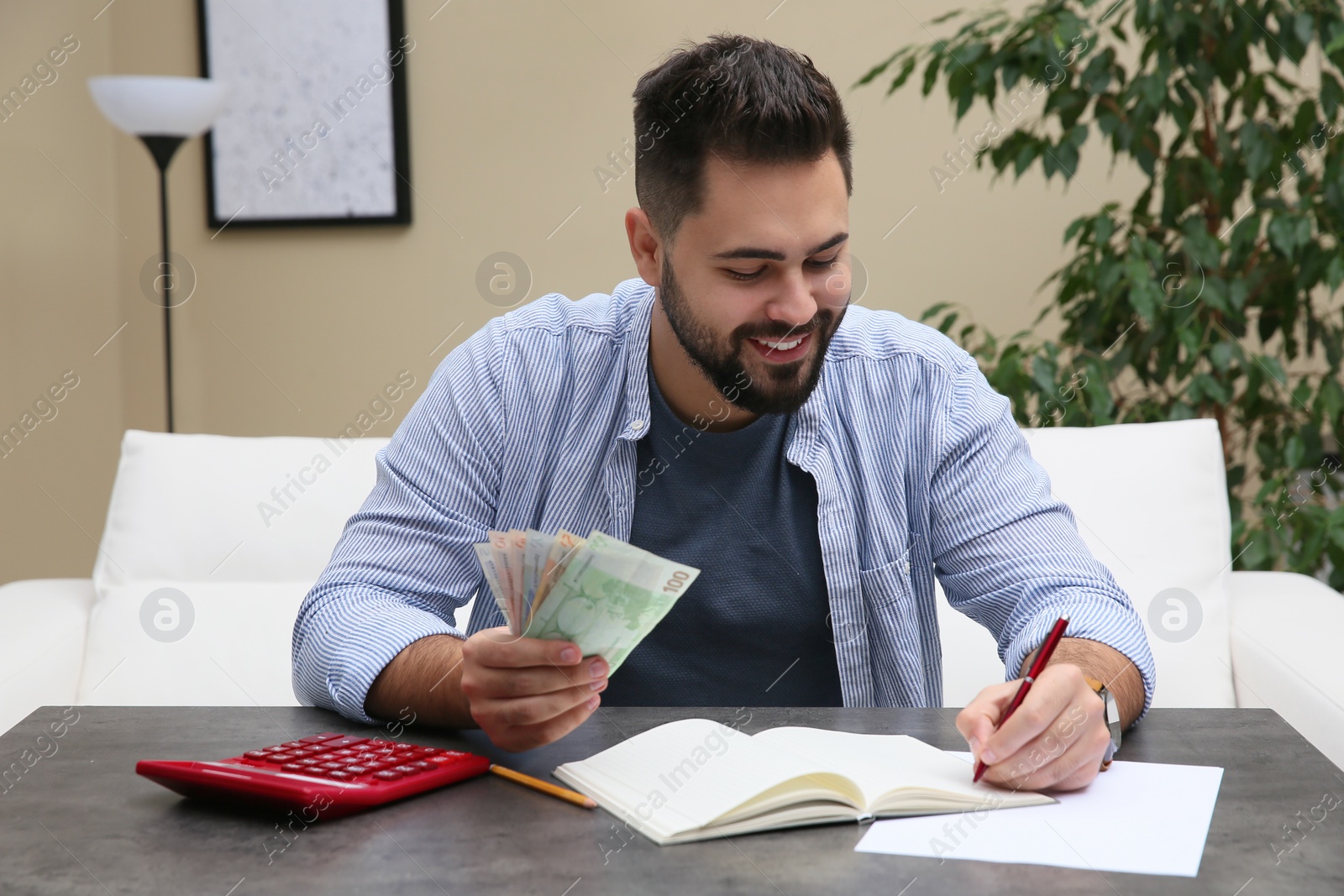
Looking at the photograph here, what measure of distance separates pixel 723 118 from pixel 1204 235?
134 centimetres

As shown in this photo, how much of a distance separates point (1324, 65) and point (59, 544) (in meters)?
3.43

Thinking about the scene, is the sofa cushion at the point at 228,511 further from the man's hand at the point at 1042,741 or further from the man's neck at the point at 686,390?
the man's hand at the point at 1042,741

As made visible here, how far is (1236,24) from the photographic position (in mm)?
2248

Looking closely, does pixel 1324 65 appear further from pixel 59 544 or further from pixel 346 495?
pixel 59 544

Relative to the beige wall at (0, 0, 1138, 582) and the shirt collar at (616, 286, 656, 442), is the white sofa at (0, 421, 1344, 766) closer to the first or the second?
the shirt collar at (616, 286, 656, 442)

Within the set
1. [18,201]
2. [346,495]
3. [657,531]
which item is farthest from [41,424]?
[657,531]

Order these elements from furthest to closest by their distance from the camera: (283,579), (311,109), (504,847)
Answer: (311,109) → (283,579) → (504,847)

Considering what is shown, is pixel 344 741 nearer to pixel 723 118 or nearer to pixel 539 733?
pixel 539 733

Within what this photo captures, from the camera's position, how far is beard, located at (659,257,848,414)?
1350 mm

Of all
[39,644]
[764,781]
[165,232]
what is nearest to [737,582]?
[764,781]

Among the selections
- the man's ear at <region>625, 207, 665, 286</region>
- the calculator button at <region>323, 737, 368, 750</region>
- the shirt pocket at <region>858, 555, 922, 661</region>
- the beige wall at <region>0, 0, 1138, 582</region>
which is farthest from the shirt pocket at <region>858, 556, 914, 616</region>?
the beige wall at <region>0, 0, 1138, 582</region>

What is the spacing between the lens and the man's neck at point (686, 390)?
1.47 meters

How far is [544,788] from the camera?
0.85m

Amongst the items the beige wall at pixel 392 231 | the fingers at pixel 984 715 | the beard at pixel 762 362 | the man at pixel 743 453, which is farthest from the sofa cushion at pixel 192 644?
the beige wall at pixel 392 231
